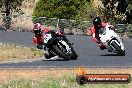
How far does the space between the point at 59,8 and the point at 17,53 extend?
23366 millimetres

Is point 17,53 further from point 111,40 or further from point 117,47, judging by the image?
point 117,47

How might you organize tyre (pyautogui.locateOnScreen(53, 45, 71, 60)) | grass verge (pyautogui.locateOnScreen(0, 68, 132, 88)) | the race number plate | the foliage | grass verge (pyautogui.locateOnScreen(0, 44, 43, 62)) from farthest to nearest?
the foliage < grass verge (pyautogui.locateOnScreen(0, 44, 43, 62)) < tyre (pyautogui.locateOnScreen(53, 45, 71, 60)) < the race number plate < grass verge (pyautogui.locateOnScreen(0, 68, 132, 88))

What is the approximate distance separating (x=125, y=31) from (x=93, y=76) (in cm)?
3566

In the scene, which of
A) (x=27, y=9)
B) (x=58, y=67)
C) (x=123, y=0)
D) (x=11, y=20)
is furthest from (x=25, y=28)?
(x=58, y=67)

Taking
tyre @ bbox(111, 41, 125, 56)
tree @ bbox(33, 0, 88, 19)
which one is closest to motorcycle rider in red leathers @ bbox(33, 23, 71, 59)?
tyre @ bbox(111, 41, 125, 56)

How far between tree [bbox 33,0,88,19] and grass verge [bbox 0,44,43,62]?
18.2 metres

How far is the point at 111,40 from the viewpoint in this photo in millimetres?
24016

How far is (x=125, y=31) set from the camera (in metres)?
44.9

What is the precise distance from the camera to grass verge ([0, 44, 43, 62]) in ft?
99.2

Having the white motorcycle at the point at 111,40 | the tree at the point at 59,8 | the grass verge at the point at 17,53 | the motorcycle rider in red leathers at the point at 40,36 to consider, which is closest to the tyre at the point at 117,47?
the white motorcycle at the point at 111,40

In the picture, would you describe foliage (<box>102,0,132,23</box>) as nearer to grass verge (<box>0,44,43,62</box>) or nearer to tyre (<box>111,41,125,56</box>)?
grass verge (<box>0,44,43,62</box>)

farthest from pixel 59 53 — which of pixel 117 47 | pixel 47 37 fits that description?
pixel 117 47

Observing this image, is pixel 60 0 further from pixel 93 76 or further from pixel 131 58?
pixel 93 76

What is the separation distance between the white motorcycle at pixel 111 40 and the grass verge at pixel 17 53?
5.78m
